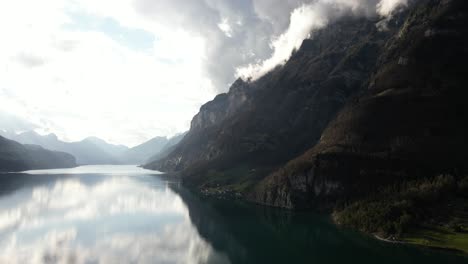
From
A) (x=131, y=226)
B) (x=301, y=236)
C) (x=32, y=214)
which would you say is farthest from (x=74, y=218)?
(x=301, y=236)

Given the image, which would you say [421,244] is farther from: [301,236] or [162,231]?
[162,231]

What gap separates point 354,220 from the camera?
554 feet

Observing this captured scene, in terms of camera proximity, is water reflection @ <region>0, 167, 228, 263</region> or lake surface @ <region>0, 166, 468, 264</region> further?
lake surface @ <region>0, 166, 468, 264</region>

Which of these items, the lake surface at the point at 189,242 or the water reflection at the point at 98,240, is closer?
the water reflection at the point at 98,240

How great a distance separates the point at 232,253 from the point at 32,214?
121 m

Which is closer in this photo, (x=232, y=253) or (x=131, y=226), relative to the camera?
(x=232, y=253)

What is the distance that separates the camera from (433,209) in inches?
6127

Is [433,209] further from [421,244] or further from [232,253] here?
[232,253]

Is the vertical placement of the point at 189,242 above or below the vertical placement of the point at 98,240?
above

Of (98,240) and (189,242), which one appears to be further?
(189,242)

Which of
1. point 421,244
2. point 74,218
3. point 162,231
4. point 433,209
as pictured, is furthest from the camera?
point 74,218

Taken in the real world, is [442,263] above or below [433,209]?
below

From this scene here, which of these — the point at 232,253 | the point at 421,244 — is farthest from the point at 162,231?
the point at 421,244

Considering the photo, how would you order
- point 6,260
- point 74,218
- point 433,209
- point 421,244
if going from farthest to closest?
point 74,218
point 433,209
point 421,244
point 6,260
